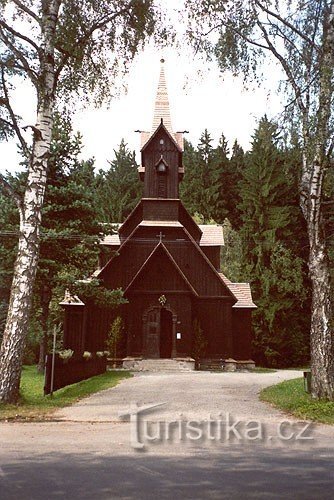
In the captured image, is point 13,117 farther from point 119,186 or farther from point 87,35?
point 119,186

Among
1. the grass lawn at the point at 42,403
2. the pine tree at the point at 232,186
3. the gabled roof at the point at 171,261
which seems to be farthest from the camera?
the pine tree at the point at 232,186

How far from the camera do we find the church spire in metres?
33.2

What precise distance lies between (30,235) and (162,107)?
78.8 ft

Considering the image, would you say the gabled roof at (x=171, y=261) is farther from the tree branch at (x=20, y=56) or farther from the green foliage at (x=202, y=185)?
the green foliage at (x=202, y=185)

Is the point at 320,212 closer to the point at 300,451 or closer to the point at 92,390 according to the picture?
the point at 300,451

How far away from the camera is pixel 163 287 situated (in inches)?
1132

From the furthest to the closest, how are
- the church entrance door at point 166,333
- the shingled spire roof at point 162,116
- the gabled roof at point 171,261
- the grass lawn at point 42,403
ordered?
1. the shingled spire roof at point 162,116
2. the church entrance door at point 166,333
3. the gabled roof at point 171,261
4. the grass lawn at point 42,403

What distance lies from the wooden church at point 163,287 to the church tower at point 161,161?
0.20 ft

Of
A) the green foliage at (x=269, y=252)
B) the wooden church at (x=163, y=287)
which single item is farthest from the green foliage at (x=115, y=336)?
the green foliage at (x=269, y=252)

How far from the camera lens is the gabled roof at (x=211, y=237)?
33.7 m

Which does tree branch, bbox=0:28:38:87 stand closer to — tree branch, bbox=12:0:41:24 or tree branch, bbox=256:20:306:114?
tree branch, bbox=12:0:41:24

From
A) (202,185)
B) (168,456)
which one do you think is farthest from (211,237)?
(168,456)

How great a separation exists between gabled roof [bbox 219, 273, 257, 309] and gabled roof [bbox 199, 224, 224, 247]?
8.61 ft

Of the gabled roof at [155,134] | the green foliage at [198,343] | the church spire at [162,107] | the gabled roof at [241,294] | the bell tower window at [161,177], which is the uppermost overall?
the church spire at [162,107]
